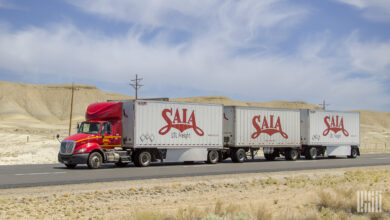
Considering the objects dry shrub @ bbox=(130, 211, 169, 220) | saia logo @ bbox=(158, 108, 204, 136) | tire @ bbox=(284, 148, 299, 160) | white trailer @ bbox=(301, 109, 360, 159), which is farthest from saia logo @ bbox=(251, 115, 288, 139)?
dry shrub @ bbox=(130, 211, 169, 220)

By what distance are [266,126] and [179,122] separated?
23.4 feet

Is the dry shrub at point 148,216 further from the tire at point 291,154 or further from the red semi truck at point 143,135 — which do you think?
the tire at point 291,154

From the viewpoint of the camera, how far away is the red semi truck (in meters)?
22.8

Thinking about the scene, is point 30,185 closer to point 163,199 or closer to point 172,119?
point 163,199

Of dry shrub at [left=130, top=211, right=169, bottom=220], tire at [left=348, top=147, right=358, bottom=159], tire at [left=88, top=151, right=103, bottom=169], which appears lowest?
dry shrub at [left=130, top=211, right=169, bottom=220]

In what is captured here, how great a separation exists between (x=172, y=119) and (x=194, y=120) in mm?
1628

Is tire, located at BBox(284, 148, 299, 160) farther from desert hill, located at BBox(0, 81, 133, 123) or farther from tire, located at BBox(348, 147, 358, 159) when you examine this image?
desert hill, located at BBox(0, 81, 133, 123)

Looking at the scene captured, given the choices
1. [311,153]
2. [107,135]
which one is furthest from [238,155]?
[107,135]

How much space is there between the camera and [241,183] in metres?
17.2

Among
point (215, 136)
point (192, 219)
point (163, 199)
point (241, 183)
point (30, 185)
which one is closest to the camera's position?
point (192, 219)

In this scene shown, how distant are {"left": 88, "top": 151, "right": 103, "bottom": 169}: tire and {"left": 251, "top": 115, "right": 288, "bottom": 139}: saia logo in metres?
11.0

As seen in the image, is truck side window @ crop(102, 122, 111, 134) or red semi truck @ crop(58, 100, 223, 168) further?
truck side window @ crop(102, 122, 111, 134)

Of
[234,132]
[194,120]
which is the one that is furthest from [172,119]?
[234,132]

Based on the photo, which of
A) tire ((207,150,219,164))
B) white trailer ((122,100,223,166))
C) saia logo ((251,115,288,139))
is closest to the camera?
white trailer ((122,100,223,166))
